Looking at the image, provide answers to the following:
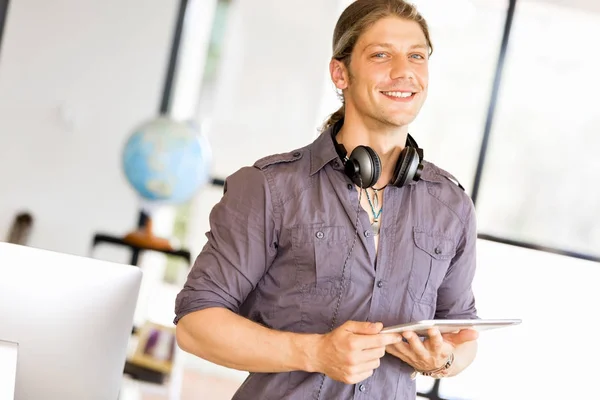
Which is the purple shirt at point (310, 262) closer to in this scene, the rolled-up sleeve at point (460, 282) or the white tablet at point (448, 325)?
the rolled-up sleeve at point (460, 282)

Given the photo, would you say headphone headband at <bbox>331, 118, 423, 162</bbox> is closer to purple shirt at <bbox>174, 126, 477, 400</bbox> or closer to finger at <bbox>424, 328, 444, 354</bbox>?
purple shirt at <bbox>174, 126, 477, 400</bbox>

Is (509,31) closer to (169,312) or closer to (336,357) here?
(169,312)

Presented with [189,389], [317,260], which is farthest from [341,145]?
[189,389]

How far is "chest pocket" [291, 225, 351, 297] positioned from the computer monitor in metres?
0.35

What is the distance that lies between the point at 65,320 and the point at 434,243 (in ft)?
2.55

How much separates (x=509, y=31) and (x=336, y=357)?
4112 millimetres

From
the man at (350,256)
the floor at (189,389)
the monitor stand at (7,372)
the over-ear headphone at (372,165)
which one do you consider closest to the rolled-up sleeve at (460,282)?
the man at (350,256)

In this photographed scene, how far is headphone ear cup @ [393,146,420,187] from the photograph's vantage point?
1701mm

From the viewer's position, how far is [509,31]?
5.13 meters

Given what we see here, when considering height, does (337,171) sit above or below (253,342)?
above

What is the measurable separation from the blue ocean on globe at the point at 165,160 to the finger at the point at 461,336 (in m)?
3.05

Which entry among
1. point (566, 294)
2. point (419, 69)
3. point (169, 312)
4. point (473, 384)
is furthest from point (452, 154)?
point (419, 69)

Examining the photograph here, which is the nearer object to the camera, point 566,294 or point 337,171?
point 337,171

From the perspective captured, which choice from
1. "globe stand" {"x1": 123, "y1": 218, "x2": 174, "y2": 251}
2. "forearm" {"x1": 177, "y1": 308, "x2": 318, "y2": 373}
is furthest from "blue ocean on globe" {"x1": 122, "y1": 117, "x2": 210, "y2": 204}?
"forearm" {"x1": 177, "y1": 308, "x2": 318, "y2": 373}
